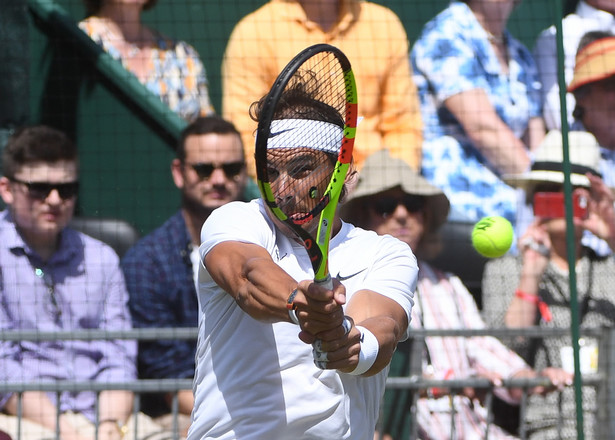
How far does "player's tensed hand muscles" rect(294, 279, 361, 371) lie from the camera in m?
2.14

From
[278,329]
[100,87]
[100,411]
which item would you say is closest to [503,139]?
[100,87]

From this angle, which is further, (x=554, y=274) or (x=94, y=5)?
(x=94, y=5)

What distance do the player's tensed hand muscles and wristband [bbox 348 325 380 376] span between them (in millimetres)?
34

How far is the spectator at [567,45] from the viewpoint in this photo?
6160mm

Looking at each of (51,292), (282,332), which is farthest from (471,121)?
(282,332)

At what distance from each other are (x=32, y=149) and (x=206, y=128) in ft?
2.96

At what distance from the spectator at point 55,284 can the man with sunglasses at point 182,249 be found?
10cm

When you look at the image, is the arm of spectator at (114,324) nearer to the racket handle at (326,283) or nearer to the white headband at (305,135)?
the white headband at (305,135)

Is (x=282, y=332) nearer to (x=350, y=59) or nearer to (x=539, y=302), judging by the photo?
(x=539, y=302)

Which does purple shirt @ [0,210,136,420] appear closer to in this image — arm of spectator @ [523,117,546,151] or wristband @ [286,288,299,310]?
arm of spectator @ [523,117,546,151]

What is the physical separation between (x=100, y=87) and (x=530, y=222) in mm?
2568

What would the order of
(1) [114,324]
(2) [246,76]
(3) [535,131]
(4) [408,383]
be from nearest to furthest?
(4) [408,383]
(1) [114,324]
(2) [246,76]
(3) [535,131]

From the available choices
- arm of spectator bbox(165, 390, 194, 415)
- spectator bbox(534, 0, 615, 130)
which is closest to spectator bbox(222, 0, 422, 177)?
spectator bbox(534, 0, 615, 130)

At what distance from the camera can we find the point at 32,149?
5.34 m
